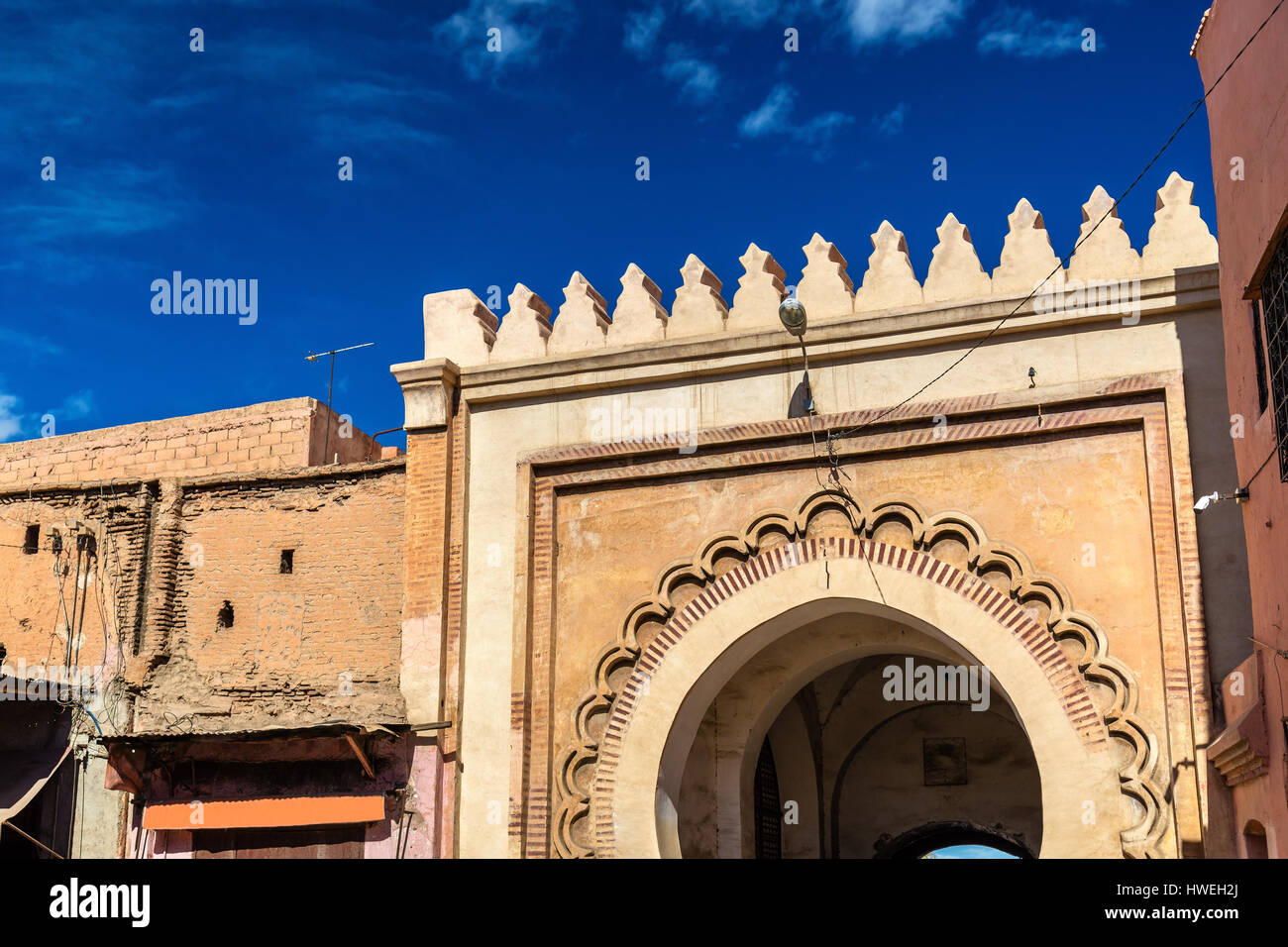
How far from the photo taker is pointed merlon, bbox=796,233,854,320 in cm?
945

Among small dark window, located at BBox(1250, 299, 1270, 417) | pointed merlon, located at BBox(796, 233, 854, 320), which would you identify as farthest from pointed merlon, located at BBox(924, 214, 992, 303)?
small dark window, located at BBox(1250, 299, 1270, 417)

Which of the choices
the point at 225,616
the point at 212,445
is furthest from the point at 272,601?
the point at 212,445

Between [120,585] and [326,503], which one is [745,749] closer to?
[326,503]

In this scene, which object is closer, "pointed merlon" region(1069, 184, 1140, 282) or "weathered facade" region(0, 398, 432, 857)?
"pointed merlon" region(1069, 184, 1140, 282)

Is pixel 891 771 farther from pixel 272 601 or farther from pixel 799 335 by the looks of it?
pixel 272 601

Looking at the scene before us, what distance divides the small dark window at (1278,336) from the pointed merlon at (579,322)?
4706 mm

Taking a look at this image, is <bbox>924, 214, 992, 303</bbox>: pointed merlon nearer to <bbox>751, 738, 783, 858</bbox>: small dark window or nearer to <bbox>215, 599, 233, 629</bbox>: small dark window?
<bbox>751, 738, 783, 858</bbox>: small dark window

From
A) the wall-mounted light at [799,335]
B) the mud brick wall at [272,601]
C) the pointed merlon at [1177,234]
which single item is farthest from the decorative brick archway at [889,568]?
the pointed merlon at [1177,234]

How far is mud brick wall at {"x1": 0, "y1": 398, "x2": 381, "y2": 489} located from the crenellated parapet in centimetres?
237

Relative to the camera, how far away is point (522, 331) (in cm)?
1035

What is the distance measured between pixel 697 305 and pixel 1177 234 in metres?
3.22
